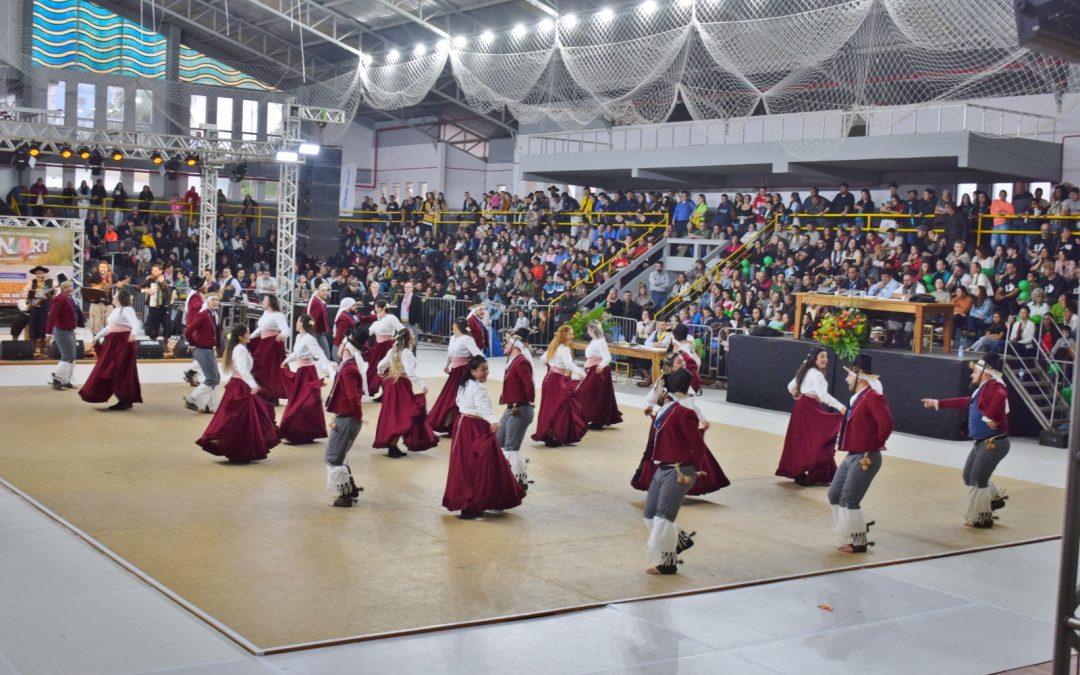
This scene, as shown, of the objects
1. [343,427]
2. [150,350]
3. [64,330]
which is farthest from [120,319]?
[150,350]

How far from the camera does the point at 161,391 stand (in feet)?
59.0

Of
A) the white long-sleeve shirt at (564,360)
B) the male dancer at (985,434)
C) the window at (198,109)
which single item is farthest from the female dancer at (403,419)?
the window at (198,109)

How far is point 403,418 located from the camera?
13281 mm

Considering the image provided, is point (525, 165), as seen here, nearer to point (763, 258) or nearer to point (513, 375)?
point (763, 258)

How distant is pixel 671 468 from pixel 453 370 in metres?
5.40

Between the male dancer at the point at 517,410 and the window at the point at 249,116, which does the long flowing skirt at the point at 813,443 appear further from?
the window at the point at 249,116

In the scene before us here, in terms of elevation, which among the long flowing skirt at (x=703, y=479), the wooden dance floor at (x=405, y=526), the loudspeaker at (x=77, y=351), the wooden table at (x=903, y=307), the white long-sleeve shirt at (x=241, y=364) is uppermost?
the wooden table at (x=903, y=307)

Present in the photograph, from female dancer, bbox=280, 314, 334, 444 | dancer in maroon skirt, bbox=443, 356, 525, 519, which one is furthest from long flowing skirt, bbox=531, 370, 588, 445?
dancer in maroon skirt, bbox=443, 356, 525, 519

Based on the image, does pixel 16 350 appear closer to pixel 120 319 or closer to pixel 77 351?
pixel 77 351

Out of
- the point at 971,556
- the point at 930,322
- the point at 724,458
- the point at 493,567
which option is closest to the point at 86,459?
the point at 493,567

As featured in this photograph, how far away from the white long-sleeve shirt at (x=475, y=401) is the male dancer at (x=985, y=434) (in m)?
4.11

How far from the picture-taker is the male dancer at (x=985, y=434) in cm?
1073

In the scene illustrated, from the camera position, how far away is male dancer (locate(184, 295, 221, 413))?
619 inches

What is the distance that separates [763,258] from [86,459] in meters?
16.0
